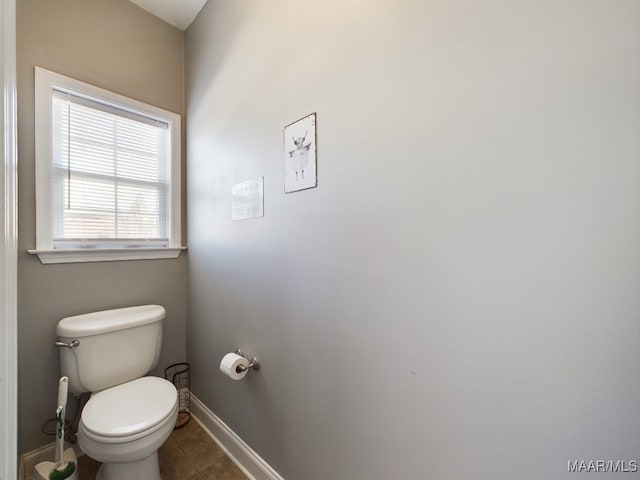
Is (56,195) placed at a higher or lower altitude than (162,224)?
higher

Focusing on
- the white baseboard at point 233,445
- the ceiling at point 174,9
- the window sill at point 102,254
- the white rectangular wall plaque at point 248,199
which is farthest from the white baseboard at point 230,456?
the ceiling at point 174,9

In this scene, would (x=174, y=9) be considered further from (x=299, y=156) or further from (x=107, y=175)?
(x=299, y=156)

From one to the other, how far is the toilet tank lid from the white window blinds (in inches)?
16.5

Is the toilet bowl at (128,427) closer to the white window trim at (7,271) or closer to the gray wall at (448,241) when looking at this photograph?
the gray wall at (448,241)

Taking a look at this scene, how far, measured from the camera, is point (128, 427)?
3.56 feet

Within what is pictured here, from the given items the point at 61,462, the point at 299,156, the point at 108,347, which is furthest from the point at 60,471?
the point at 299,156

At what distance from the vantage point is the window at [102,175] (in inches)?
54.9

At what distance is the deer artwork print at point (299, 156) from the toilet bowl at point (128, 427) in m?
1.25

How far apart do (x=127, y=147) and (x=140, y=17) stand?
0.88 m

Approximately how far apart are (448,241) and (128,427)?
146cm

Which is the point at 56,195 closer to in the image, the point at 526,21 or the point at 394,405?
the point at 394,405

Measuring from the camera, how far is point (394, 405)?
2.74ft

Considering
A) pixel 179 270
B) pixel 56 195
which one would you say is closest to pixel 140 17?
pixel 56 195

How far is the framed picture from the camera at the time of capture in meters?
1.06
